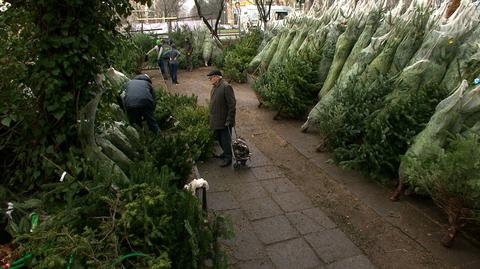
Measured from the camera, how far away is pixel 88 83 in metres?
3.32

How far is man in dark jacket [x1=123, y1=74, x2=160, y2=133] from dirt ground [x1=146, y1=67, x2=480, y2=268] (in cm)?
247

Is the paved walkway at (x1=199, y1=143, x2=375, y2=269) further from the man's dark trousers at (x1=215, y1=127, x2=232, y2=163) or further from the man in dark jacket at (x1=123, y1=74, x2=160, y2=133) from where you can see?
the man in dark jacket at (x1=123, y1=74, x2=160, y2=133)

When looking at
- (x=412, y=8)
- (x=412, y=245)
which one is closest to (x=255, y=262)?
(x=412, y=245)

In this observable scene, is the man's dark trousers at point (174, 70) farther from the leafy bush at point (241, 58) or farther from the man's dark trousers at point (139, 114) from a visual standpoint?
the man's dark trousers at point (139, 114)

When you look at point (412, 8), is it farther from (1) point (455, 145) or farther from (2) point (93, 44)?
(2) point (93, 44)

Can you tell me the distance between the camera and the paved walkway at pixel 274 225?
4133 mm

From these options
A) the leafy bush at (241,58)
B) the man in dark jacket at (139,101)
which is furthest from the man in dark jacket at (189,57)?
the man in dark jacket at (139,101)

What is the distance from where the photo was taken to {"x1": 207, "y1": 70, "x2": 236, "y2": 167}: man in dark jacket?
6367 mm

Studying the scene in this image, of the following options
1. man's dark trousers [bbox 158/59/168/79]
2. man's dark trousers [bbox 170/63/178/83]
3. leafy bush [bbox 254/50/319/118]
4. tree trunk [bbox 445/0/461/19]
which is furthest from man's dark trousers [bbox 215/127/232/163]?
man's dark trousers [bbox 158/59/168/79]

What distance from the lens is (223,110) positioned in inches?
256

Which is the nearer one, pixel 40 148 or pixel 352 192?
pixel 40 148

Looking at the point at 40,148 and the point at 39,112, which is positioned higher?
the point at 39,112

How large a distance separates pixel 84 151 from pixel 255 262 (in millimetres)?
2201

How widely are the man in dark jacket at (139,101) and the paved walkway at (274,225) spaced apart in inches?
57.4
